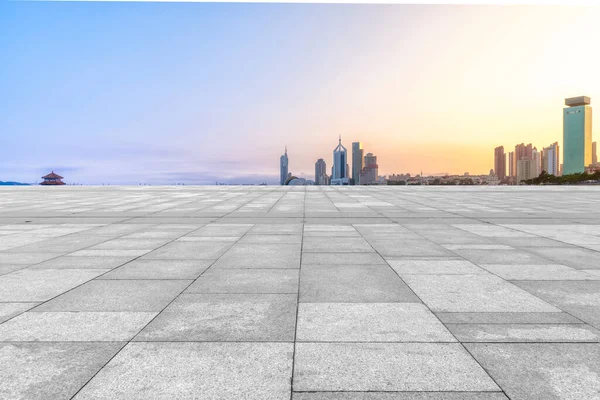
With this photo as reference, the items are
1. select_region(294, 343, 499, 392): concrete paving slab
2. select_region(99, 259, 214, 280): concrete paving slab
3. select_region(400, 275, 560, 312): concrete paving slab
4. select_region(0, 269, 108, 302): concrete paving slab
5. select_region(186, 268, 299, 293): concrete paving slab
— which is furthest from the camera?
select_region(99, 259, 214, 280): concrete paving slab

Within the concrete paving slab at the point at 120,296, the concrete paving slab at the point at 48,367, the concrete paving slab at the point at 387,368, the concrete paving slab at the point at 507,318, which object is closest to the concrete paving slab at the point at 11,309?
the concrete paving slab at the point at 120,296

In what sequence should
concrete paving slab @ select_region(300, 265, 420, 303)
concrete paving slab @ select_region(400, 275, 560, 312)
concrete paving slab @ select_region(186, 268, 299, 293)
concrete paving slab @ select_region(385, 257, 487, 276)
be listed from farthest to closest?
concrete paving slab @ select_region(385, 257, 487, 276) < concrete paving slab @ select_region(186, 268, 299, 293) < concrete paving slab @ select_region(300, 265, 420, 303) < concrete paving slab @ select_region(400, 275, 560, 312)

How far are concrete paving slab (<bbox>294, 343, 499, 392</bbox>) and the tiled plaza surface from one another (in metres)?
0.02

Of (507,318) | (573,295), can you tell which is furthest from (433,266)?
(507,318)

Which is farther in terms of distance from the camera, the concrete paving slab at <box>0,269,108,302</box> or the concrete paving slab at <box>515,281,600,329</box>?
the concrete paving slab at <box>0,269,108,302</box>

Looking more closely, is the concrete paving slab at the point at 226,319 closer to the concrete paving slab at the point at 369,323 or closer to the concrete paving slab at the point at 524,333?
the concrete paving slab at the point at 369,323

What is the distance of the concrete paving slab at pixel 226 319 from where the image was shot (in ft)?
14.5

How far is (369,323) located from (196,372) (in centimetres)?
215

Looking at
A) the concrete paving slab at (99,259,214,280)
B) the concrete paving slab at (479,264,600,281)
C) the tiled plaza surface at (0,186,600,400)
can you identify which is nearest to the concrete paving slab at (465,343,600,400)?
the tiled plaza surface at (0,186,600,400)

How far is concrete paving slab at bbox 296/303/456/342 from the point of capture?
14.4 ft

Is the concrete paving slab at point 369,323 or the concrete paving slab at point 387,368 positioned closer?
the concrete paving slab at point 387,368

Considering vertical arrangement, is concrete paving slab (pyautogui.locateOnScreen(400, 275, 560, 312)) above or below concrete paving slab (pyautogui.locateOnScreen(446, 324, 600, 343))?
above

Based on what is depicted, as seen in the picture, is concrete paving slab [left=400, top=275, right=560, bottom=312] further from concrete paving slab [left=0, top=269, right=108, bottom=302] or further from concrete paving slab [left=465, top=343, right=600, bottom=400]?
concrete paving slab [left=0, top=269, right=108, bottom=302]

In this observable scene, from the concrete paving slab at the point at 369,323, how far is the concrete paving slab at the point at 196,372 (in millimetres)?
558
